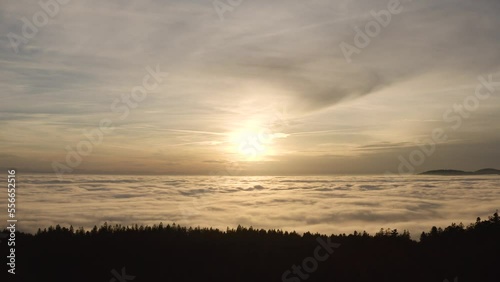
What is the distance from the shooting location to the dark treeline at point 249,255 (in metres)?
23.0

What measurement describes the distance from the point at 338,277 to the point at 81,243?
1732cm

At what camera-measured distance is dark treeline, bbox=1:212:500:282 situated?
23.0 meters

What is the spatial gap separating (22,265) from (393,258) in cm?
2083

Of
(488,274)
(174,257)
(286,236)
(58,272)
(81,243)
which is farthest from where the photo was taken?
(286,236)

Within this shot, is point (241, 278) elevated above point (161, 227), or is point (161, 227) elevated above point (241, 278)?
point (161, 227)

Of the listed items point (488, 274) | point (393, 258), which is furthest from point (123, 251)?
point (488, 274)

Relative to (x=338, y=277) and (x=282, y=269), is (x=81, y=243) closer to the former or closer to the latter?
(x=282, y=269)

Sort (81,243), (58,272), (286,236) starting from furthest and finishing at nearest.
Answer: (286,236), (81,243), (58,272)

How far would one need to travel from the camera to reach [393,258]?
25.6 meters

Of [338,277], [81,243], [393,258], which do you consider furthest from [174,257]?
[393,258]

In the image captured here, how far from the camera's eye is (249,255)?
1075 inches

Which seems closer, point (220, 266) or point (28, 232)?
point (220, 266)

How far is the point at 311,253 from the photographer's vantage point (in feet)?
92.8

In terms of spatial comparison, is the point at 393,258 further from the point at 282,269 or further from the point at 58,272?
the point at 58,272
